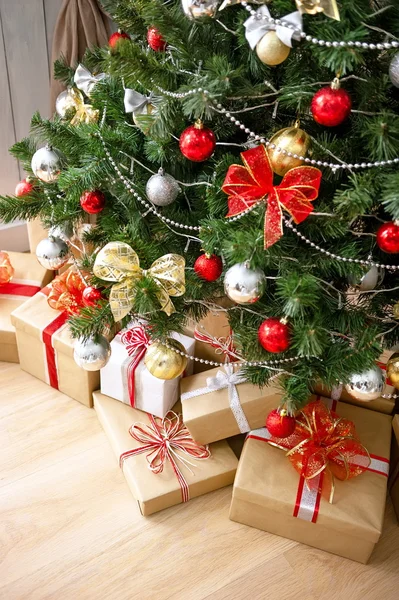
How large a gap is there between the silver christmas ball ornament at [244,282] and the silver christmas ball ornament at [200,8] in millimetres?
305

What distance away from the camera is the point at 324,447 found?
103 cm

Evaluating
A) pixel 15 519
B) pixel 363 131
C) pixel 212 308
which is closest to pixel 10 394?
pixel 15 519

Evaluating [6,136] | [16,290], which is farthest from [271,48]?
[6,136]

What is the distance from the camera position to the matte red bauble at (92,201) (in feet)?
2.92

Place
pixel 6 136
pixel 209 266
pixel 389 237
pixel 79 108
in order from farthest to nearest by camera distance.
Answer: pixel 6 136 → pixel 79 108 → pixel 209 266 → pixel 389 237

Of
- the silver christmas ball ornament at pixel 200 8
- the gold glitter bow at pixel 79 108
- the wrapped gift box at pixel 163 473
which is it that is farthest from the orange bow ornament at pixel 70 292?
the silver christmas ball ornament at pixel 200 8

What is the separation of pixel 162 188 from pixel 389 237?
1.05ft

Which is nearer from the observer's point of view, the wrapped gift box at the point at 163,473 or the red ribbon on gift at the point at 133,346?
the wrapped gift box at the point at 163,473

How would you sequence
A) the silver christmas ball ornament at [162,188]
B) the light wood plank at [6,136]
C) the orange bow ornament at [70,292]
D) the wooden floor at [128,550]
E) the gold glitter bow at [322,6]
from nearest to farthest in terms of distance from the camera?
the gold glitter bow at [322,6], the silver christmas ball ornament at [162,188], the wooden floor at [128,550], the orange bow ornament at [70,292], the light wood plank at [6,136]

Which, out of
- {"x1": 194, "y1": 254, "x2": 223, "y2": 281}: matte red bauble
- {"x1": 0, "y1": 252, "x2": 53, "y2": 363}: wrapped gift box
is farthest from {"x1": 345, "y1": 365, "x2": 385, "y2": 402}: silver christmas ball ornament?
{"x1": 0, "y1": 252, "x2": 53, "y2": 363}: wrapped gift box

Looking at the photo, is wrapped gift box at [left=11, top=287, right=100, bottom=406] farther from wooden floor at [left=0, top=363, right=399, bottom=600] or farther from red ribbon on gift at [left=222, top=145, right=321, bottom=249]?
red ribbon on gift at [left=222, top=145, right=321, bottom=249]

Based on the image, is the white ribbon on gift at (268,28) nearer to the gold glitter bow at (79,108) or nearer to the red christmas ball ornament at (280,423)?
A: the gold glitter bow at (79,108)

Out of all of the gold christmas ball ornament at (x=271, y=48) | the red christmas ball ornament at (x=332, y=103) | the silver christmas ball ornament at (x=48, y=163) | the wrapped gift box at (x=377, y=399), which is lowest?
the wrapped gift box at (x=377, y=399)

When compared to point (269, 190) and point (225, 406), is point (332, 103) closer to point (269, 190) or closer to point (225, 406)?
point (269, 190)
